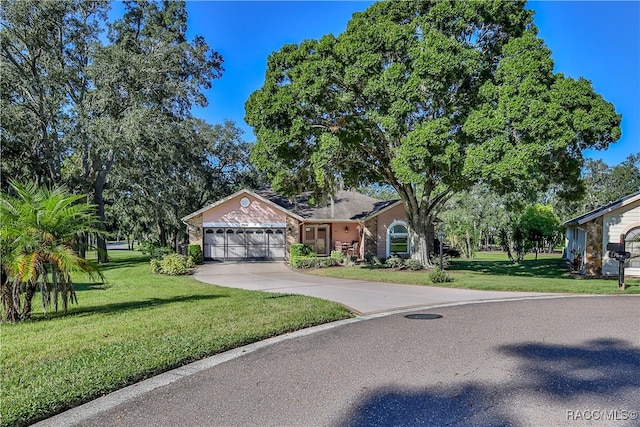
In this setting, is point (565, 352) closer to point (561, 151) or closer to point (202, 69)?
point (561, 151)

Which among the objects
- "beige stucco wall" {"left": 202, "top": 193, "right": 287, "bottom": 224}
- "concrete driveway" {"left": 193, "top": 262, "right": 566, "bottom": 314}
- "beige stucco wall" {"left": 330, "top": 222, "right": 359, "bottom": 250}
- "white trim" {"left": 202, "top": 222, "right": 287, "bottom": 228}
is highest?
"beige stucco wall" {"left": 202, "top": 193, "right": 287, "bottom": 224}

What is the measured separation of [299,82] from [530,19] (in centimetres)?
924

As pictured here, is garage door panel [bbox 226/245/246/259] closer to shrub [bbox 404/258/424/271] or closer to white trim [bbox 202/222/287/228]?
white trim [bbox 202/222/287/228]

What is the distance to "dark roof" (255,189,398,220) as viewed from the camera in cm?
2538

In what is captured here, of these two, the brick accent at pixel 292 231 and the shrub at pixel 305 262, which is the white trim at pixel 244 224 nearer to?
the brick accent at pixel 292 231

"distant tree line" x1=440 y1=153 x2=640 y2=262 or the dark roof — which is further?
the dark roof

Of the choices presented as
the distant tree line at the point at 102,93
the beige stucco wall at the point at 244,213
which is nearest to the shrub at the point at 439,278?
the beige stucco wall at the point at 244,213

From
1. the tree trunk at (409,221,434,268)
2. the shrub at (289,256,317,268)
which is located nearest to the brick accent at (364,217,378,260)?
the tree trunk at (409,221,434,268)

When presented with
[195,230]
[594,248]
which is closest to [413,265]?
[594,248]

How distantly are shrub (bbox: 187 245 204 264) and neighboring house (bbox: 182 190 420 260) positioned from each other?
1507mm

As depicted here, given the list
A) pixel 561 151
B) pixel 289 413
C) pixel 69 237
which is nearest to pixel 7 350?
pixel 69 237

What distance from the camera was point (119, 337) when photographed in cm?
609

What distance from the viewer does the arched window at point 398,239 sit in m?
24.8

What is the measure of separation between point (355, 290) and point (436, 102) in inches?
299
